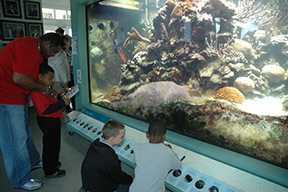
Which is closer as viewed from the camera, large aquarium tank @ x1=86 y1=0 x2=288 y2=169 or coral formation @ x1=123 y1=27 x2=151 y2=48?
large aquarium tank @ x1=86 y1=0 x2=288 y2=169

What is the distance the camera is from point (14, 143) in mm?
1997

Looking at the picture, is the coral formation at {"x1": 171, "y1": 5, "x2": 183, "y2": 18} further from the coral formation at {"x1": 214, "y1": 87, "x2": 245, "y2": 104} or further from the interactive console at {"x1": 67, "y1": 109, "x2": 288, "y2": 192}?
the interactive console at {"x1": 67, "y1": 109, "x2": 288, "y2": 192}

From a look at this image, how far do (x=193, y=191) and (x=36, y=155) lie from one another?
218 centimetres

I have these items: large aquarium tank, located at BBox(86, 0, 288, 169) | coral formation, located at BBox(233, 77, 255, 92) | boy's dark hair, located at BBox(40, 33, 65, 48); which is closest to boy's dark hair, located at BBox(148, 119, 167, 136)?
large aquarium tank, located at BBox(86, 0, 288, 169)

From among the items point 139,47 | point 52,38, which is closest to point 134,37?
point 139,47

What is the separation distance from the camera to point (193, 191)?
5.25ft

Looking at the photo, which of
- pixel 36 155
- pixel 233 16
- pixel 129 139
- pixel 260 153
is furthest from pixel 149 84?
pixel 36 155

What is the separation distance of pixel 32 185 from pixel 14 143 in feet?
1.80

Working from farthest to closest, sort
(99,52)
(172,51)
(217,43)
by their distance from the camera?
(99,52) → (172,51) → (217,43)

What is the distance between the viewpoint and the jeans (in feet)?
6.33

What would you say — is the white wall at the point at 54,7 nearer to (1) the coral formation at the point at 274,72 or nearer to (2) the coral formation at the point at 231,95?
A: (2) the coral formation at the point at 231,95

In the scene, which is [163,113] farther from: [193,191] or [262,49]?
[262,49]

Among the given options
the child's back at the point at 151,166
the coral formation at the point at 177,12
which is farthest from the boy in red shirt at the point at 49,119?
the coral formation at the point at 177,12

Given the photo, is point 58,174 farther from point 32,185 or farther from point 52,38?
point 52,38
